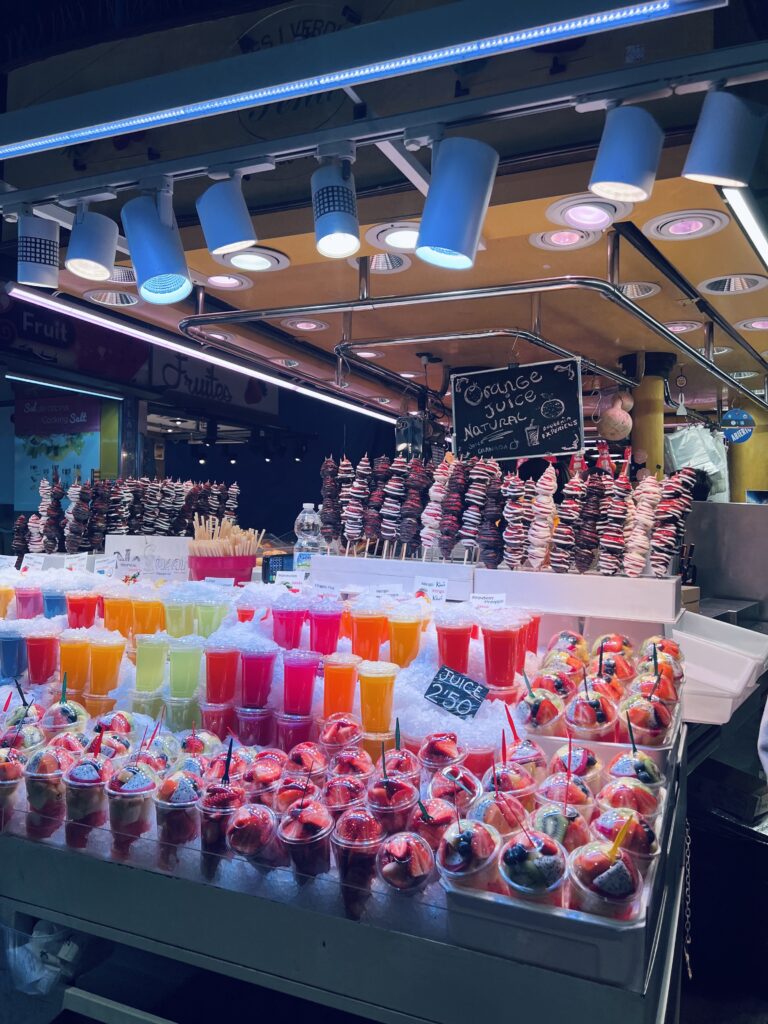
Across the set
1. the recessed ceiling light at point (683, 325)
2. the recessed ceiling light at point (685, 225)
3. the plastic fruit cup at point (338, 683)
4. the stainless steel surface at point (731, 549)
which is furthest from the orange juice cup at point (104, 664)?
the recessed ceiling light at point (683, 325)

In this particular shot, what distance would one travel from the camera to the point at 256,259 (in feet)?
14.3

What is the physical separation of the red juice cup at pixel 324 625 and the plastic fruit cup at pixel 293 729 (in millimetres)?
329

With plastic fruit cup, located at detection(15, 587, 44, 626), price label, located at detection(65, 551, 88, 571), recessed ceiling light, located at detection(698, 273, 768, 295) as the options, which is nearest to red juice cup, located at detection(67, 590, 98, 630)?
plastic fruit cup, located at detection(15, 587, 44, 626)

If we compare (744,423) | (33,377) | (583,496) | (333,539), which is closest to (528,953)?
(583,496)

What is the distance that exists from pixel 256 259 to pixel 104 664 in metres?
2.77

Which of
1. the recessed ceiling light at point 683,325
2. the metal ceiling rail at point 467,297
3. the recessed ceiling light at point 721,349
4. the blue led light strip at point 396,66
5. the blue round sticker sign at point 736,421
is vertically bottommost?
the blue round sticker sign at point 736,421

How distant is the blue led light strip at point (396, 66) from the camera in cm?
177

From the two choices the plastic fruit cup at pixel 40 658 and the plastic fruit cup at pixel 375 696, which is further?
the plastic fruit cup at pixel 40 658

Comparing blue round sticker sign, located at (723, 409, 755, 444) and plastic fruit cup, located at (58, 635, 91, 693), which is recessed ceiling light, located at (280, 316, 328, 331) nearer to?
plastic fruit cup, located at (58, 635, 91, 693)

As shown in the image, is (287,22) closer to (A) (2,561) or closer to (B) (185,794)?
(A) (2,561)

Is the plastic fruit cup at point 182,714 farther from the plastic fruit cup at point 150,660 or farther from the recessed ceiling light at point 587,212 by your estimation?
the recessed ceiling light at point 587,212

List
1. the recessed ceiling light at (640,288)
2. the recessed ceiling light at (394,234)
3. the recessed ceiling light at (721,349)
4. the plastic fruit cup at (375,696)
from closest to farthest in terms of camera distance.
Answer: the plastic fruit cup at (375,696)
the recessed ceiling light at (394,234)
the recessed ceiling light at (640,288)
the recessed ceiling light at (721,349)

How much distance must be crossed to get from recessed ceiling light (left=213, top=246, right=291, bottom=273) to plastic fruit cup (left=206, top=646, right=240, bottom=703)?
2.72 metres

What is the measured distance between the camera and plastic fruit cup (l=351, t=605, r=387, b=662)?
241 cm
